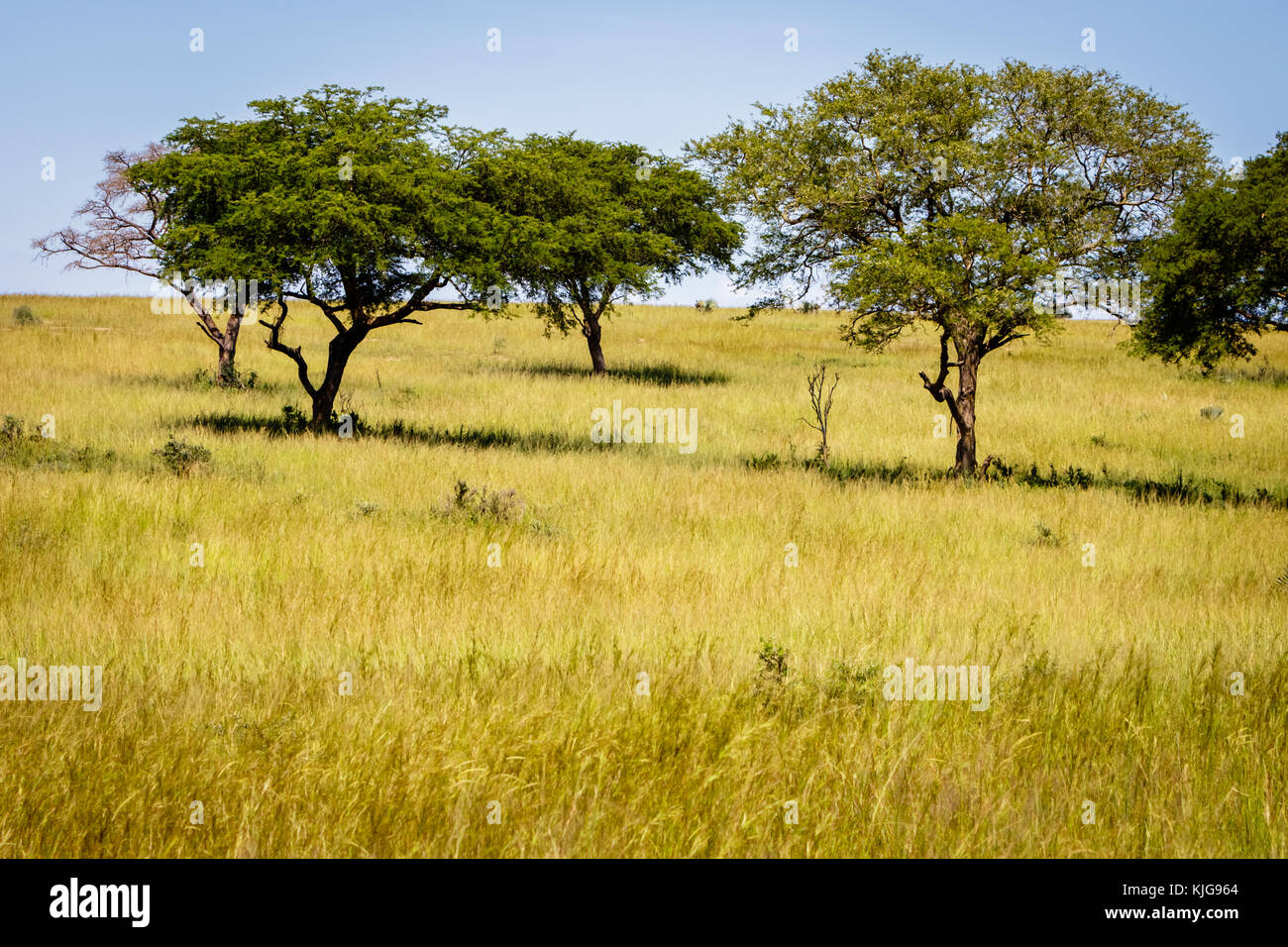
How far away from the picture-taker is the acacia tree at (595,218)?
21016 mm

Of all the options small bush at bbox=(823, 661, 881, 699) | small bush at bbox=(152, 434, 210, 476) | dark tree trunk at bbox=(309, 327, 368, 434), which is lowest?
small bush at bbox=(823, 661, 881, 699)

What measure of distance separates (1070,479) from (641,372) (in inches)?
986

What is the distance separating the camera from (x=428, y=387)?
31.6 metres

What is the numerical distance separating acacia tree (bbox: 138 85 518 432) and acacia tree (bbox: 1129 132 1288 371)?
1271cm

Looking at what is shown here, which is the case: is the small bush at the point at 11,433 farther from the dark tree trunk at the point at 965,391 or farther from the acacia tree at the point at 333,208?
the dark tree trunk at the point at 965,391

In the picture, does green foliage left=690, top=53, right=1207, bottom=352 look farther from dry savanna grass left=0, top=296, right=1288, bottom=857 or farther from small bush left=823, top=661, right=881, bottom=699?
small bush left=823, top=661, right=881, bottom=699

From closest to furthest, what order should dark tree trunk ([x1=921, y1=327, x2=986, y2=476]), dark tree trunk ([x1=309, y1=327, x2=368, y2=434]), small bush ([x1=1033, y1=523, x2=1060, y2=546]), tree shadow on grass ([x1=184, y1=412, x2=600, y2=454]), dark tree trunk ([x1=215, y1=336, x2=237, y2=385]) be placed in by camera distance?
small bush ([x1=1033, y1=523, x2=1060, y2=546]) → dark tree trunk ([x1=921, y1=327, x2=986, y2=476]) → tree shadow on grass ([x1=184, y1=412, x2=600, y2=454]) → dark tree trunk ([x1=309, y1=327, x2=368, y2=434]) → dark tree trunk ([x1=215, y1=336, x2=237, y2=385])

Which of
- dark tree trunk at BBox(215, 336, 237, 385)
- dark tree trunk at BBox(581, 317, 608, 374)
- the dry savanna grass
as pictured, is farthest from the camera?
dark tree trunk at BBox(581, 317, 608, 374)

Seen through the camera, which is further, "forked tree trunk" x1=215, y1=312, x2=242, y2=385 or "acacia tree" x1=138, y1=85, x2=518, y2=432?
"forked tree trunk" x1=215, y1=312, x2=242, y2=385

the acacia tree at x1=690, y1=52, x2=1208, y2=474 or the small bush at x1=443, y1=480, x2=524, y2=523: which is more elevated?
the acacia tree at x1=690, y1=52, x2=1208, y2=474

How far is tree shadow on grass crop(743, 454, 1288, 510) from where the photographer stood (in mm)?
16297

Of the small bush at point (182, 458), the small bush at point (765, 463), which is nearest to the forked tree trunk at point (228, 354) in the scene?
the small bush at point (182, 458)

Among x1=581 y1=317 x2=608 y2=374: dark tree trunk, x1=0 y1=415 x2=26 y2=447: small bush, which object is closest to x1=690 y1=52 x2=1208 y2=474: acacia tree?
x1=0 y1=415 x2=26 y2=447: small bush
